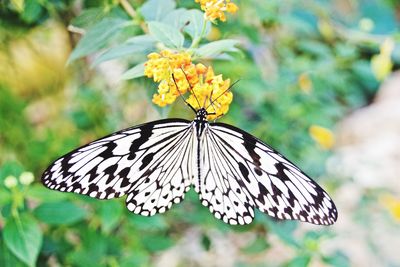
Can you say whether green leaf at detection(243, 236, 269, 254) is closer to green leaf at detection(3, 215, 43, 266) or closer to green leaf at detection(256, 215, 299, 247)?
green leaf at detection(256, 215, 299, 247)

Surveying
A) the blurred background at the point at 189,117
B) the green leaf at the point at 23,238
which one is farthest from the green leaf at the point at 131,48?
the green leaf at the point at 23,238

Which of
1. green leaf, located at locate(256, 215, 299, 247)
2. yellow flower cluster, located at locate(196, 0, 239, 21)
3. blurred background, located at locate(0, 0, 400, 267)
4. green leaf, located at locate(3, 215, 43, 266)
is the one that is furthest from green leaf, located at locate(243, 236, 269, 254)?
yellow flower cluster, located at locate(196, 0, 239, 21)

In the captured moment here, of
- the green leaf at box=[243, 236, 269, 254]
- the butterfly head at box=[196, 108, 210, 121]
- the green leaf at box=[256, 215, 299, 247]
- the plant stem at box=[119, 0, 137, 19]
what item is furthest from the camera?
the green leaf at box=[243, 236, 269, 254]

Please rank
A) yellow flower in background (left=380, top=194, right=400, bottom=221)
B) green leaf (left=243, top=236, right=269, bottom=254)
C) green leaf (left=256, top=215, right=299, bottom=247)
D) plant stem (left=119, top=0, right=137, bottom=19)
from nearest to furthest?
plant stem (left=119, top=0, right=137, bottom=19) < green leaf (left=256, top=215, right=299, bottom=247) < green leaf (left=243, top=236, right=269, bottom=254) < yellow flower in background (left=380, top=194, right=400, bottom=221)

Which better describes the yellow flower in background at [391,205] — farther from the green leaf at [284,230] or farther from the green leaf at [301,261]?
the green leaf at [301,261]

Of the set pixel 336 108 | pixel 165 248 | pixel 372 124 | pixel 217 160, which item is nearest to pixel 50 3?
pixel 217 160
